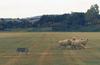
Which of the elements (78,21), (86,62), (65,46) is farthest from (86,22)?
(86,62)

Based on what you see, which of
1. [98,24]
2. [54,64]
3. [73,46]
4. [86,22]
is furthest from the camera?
[86,22]

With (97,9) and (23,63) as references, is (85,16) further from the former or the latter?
(23,63)

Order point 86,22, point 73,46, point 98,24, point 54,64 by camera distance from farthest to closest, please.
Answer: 1. point 86,22
2. point 98,24
3. point 73,46
4. point 54,64

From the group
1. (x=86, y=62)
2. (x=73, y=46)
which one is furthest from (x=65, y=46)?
(x=86, y=62)

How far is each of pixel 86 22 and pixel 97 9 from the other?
7.11 m

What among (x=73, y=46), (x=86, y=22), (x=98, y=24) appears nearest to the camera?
(x=73, y=46)

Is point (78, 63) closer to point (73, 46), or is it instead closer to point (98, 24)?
point (73, 46)

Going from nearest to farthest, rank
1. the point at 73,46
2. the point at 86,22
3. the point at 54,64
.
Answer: the point at 54,64 → the point at 73,46 → the point at 86,22

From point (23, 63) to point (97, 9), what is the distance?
16700 centimetres

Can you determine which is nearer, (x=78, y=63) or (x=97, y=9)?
(x=78, y=63)

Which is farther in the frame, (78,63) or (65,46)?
(65,46)

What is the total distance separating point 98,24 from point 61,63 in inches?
5952

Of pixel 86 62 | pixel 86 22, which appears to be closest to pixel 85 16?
pixel 86 22

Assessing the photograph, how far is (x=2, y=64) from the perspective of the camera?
26703mm
